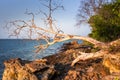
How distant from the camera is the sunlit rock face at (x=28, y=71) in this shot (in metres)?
15.5

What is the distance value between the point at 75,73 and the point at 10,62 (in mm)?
4028

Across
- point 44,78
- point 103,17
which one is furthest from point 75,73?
point 103,17

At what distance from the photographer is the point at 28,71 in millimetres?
15805

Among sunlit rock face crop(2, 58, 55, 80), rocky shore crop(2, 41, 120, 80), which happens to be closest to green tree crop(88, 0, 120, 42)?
rocky shore crop(2, 41, 120, 80)

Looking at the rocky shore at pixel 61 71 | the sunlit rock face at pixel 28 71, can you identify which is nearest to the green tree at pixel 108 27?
the rocky shore at pixel 61 71

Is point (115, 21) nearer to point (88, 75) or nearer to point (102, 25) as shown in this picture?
point (102, 25)

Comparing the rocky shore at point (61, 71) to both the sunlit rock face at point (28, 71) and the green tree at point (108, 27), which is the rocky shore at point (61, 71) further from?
the green tree at point (108, 27)

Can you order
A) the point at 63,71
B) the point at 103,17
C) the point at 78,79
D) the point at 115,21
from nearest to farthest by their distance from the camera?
the point at 78,79 < the point at 63,71 < the point at 115,21 < the point at 103,17

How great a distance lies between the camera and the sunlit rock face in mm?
15539

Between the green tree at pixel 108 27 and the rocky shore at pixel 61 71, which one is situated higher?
the green tree at pixel 108 27

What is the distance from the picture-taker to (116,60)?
52.2 feet

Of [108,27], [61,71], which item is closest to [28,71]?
[61,71]

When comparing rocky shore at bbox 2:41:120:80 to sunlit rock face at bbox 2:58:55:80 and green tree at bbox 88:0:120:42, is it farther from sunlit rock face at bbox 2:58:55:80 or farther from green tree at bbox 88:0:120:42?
green tree at bbox 88:0:120:42

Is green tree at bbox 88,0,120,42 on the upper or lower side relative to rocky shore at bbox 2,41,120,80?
upper
